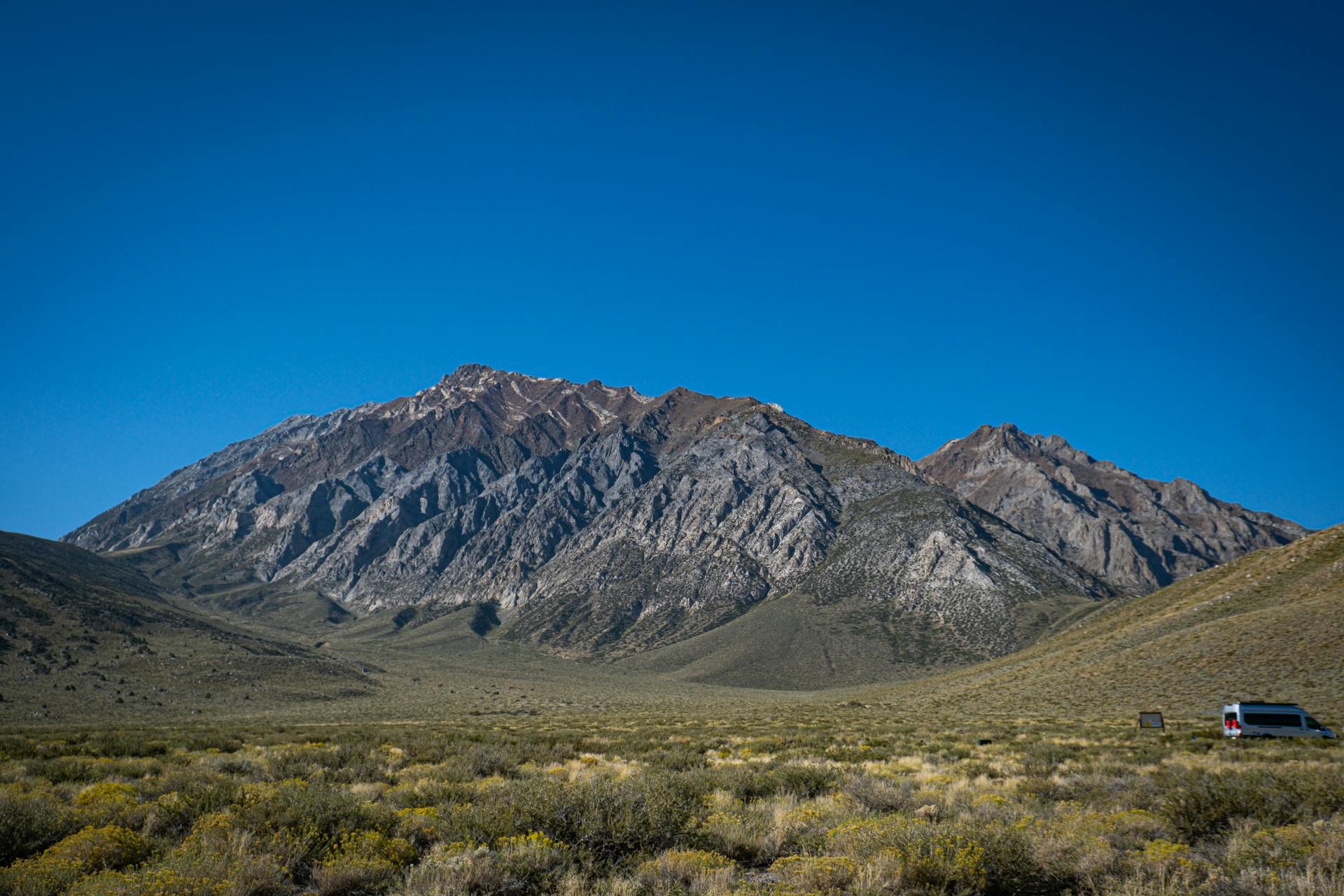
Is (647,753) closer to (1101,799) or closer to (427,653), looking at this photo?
(1101,799)

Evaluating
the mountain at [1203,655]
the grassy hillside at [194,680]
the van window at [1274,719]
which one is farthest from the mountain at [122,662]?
the mountain at [1203,655]

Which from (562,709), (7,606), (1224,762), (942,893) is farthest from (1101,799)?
(7,606)

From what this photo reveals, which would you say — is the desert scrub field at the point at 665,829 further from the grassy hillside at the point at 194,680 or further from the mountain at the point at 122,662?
the mountain at the point at 122,662

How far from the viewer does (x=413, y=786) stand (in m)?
12.7

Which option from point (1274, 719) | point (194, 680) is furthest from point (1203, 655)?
point (194, 680)

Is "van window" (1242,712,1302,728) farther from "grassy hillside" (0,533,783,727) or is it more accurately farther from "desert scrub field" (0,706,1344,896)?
"grassy hillside" (0,533,783,727)

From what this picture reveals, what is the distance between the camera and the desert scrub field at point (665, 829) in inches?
273

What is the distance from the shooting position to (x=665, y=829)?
874 cm

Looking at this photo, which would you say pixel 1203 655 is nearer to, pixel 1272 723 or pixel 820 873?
pixel 1272 723

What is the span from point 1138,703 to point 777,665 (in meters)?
98.2

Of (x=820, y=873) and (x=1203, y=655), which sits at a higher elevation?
(x=820, y=873)

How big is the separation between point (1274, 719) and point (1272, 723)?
167mm

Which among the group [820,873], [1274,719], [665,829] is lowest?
[1274,719]

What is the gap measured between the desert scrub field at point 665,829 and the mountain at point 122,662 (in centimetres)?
4137
